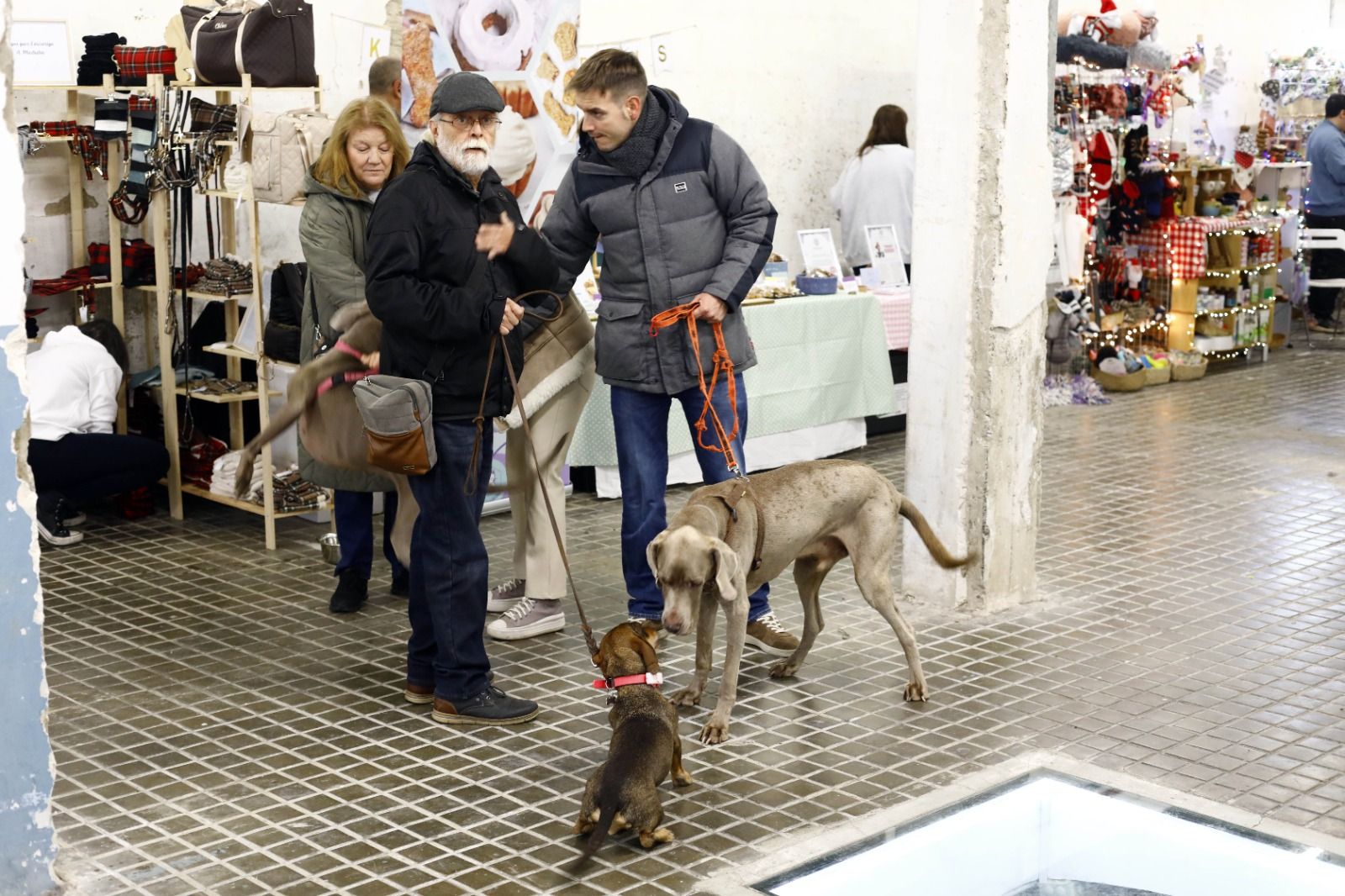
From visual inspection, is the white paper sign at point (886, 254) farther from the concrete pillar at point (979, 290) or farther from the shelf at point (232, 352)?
the shelf at point (232, 352)

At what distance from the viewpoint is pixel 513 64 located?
6.85 m

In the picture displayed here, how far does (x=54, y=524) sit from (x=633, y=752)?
396 cm

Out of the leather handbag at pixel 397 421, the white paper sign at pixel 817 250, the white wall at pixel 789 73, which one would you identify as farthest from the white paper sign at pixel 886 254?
the leather handbag at pixel 397 421

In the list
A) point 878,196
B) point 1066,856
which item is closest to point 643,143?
point 1066,856

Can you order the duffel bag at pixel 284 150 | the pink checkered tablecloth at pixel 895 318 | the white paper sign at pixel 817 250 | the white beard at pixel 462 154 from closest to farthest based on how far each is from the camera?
the white beard at pixel 462 154, the duffel bag at pixel 284 150, the pink checkered tablecloth at pixel 895 318, the white paper sign at pixel 817 250

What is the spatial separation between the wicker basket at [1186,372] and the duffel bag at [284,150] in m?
7.02

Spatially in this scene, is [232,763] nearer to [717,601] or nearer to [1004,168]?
[717,601]

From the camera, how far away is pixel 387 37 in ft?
25.8

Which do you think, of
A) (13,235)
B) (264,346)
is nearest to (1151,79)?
(264,346)

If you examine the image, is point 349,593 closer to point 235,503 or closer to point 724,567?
point 235,503

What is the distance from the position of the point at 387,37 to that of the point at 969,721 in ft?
16.0

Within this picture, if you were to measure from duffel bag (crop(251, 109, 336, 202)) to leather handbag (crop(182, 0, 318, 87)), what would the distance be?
0.22m

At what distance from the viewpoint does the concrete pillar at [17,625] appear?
3.47 m

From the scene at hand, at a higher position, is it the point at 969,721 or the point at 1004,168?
the point at 1004,168
